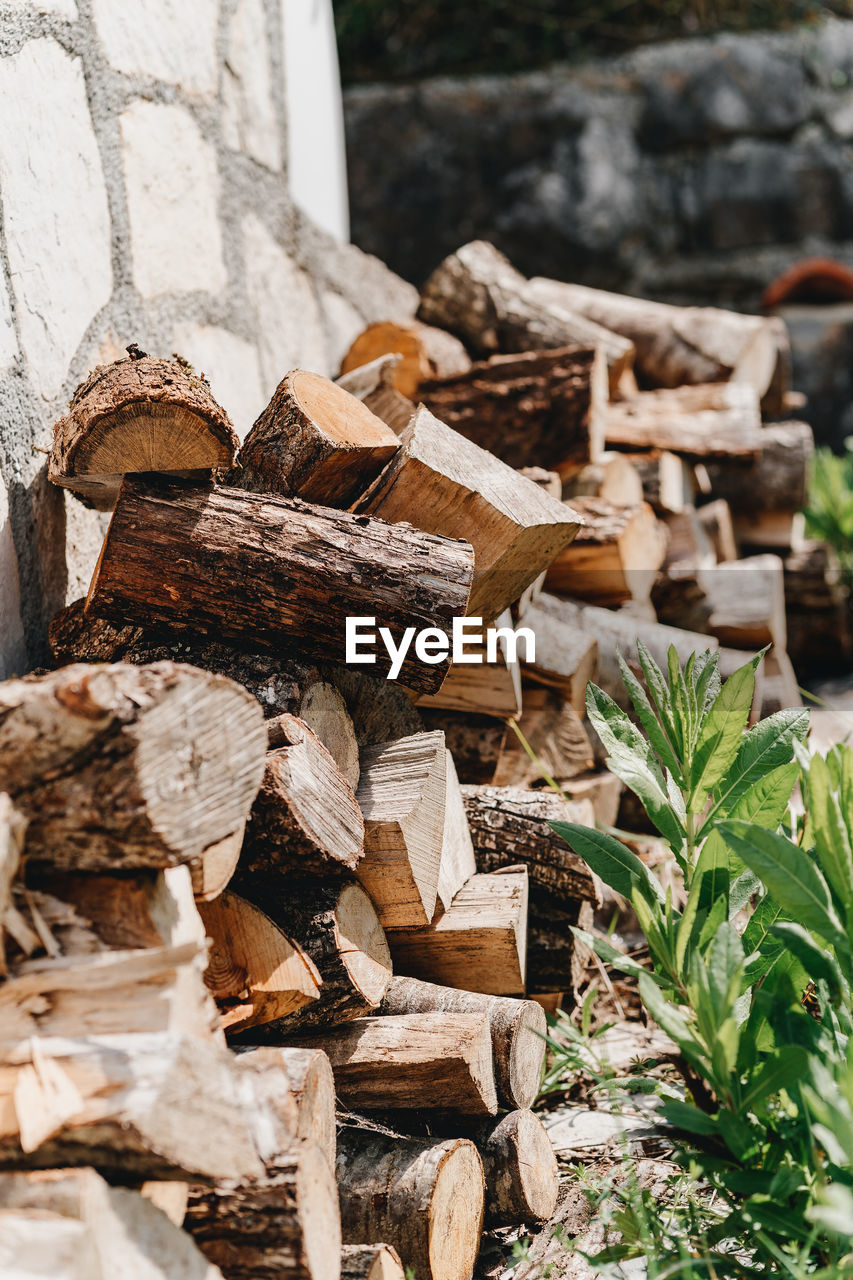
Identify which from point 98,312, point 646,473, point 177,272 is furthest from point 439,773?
point 646,473


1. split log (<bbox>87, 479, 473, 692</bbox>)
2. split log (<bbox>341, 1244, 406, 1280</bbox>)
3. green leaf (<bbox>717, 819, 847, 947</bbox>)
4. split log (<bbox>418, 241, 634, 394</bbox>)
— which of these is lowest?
split log (<bbox>341, 1244, 406, 1280</bbox>)

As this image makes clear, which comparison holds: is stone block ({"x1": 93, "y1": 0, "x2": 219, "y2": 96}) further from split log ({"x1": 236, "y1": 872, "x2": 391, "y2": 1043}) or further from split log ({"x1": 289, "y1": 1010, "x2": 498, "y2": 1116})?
split log ({"x1": 289, "y1": 1010, "x2": 498, "y2": 1116})

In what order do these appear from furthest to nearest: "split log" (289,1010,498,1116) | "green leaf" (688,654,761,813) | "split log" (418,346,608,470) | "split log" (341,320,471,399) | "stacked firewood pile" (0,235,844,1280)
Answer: "split log" (341,320,471,399)
"split log" (418,346,608,470)
"green leaf" (688,654,761,813)
"split log" (289,1010,498,1116)
"stacked firewood pile" (0,235,844,1280)

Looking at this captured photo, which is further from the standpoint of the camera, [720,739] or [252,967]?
[720,739]

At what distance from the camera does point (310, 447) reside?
4.94 feet

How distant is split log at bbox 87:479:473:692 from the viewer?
4.58ft

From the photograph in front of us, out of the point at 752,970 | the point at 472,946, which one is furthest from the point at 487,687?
the point at 752,970

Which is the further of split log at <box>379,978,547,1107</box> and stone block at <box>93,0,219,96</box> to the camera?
stone block at <box>93,0,219,96</box>

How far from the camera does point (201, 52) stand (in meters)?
2.20

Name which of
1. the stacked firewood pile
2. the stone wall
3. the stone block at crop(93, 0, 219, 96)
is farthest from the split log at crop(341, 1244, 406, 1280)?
the stone block at crop(93, 0, 219, 96)

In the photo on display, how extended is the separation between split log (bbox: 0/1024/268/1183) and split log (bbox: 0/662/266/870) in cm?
17

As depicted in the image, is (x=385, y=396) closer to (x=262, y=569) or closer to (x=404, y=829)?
(x=262, y=569)

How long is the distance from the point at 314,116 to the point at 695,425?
1372 mm

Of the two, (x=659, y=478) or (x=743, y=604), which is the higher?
(x=659, y=478)
